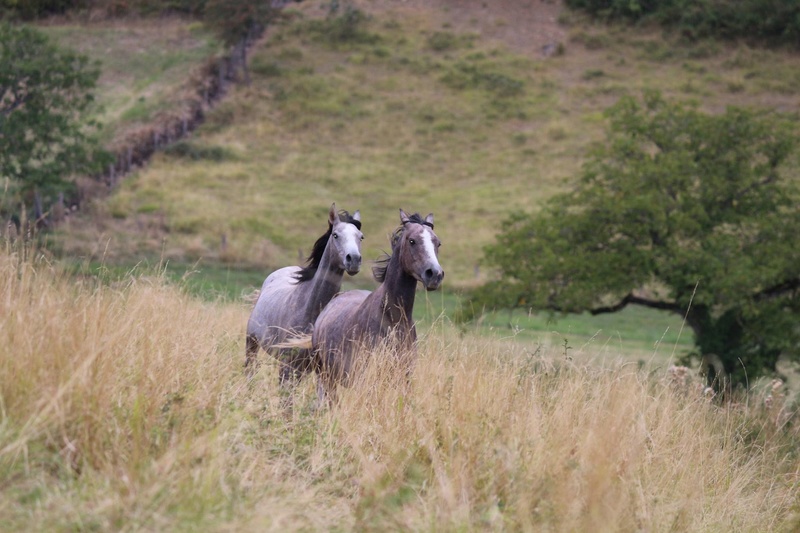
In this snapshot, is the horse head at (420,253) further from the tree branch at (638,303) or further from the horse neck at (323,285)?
the tree branch at (638,303)

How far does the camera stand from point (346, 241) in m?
8.30

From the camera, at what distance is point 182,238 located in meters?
36.3

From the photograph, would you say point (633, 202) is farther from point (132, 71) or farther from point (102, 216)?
point (132, 71)

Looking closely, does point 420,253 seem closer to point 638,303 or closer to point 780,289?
point 638,303

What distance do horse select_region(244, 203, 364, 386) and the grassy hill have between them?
20622mm

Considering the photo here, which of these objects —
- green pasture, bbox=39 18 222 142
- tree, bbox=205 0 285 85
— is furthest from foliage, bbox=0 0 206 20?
tree, bbox=205 0 285 85

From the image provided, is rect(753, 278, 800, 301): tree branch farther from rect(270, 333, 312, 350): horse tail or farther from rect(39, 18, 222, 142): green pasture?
rect(39, 18, 222, 142): green pasture

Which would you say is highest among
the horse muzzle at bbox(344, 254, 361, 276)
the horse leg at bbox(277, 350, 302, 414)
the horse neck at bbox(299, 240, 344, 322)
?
the horse muzzle at bbox(344, 254, 361, 276)

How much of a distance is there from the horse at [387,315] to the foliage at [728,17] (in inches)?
2617

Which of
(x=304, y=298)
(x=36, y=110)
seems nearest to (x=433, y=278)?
(x=304, y=298)

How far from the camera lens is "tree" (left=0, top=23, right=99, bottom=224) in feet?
111

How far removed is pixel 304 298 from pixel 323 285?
0.99ft

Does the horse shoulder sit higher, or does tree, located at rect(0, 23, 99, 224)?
the horse shoulder

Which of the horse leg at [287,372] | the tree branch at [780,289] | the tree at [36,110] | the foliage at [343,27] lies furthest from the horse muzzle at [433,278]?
the foliage at [343,27]
